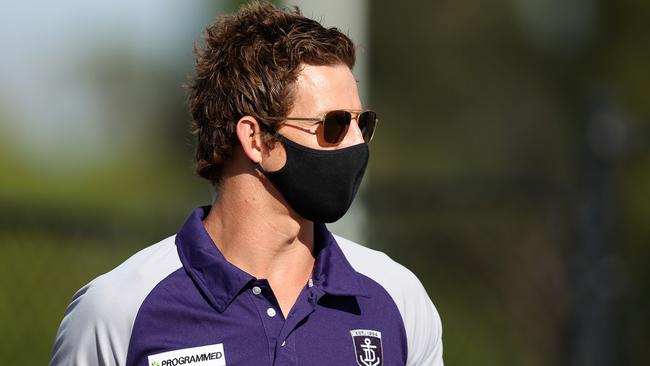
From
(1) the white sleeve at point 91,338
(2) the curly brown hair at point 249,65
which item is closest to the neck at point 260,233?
(2) the curly brown hair at point 249,65

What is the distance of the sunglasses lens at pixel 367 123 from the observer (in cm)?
355

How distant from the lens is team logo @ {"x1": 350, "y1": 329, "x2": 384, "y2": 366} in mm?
3395

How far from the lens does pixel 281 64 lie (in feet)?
11.5

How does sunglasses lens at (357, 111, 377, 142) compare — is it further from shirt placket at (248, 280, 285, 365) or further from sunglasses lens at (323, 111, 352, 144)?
shirt placket at (248, 280, 285, 365)

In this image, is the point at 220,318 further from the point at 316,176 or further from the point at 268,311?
the point at 316,176

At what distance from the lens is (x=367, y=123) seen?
3586 mm

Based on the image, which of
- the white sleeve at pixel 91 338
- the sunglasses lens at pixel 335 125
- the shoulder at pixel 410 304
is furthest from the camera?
the shoulder at pixel 410 304

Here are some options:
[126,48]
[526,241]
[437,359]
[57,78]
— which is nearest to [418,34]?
[126,48]

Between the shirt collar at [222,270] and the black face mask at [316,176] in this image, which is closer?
the shirt collar at [222,270]

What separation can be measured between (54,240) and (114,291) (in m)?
2.28

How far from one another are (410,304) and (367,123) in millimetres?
567

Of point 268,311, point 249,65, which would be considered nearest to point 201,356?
point 268,311

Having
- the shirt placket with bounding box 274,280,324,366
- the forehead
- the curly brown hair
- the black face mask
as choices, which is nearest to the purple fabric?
the shirt placket with bounding box 274,280,324,366

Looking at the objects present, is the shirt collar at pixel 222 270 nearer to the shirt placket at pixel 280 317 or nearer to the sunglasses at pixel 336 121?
the shirt placket at pixel 280 317
